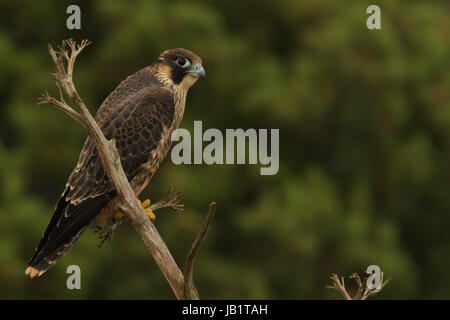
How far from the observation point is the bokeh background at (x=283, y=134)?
42.2 feet

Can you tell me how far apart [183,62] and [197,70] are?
10 cm

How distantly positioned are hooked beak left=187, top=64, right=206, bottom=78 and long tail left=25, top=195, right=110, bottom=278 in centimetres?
71

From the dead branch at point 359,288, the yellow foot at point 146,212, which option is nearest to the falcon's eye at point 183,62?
the yellow foot at point 146,212

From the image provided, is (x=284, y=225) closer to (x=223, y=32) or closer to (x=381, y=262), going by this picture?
(x=381, y=262)

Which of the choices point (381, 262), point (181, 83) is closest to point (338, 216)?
point (381, 262)

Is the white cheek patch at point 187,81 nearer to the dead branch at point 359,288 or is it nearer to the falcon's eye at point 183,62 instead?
the falcon's eye at point 183,62

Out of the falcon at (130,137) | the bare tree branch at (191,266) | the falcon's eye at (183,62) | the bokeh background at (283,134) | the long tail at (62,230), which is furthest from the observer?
the bokeh background at (283,134)

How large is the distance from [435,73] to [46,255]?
43.2ft

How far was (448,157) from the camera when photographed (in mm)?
14727

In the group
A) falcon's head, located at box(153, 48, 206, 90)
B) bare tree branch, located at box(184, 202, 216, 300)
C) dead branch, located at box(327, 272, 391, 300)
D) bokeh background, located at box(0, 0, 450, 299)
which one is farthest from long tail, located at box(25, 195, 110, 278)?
bokeh background, located at box(0, 0, 450, 299)

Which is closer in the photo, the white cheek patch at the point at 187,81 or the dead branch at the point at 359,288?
the dead branch at the point at 359,288

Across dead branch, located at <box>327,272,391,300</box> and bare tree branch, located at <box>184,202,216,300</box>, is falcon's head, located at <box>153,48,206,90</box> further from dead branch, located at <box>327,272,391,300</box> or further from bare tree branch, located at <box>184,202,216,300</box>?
dead branch, located at <box>327,272,391,300</box>

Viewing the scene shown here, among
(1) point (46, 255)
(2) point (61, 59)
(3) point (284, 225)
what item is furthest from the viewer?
(3) point (284, 225)

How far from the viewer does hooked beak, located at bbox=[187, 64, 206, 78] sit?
146 inches
